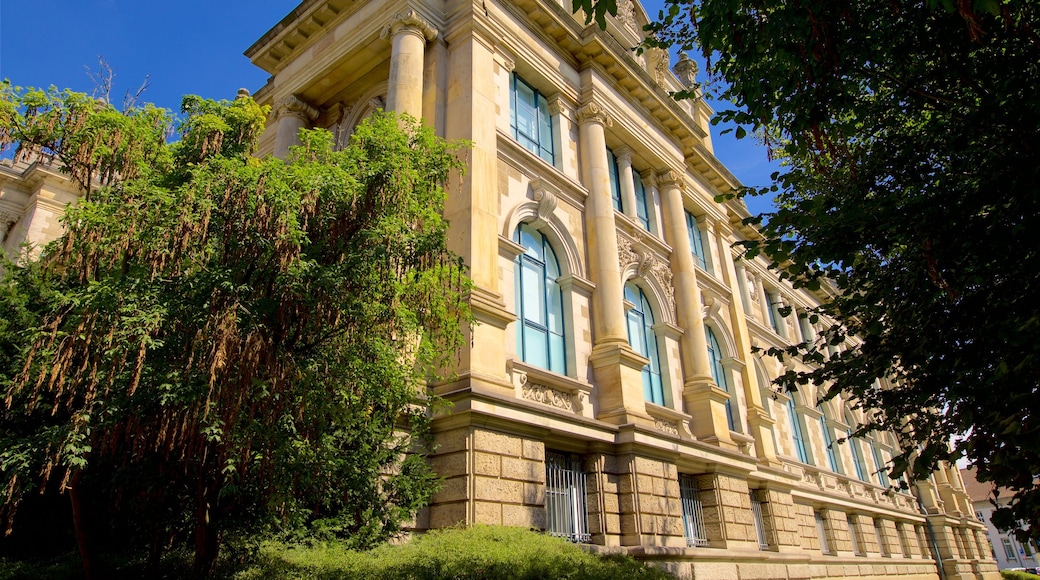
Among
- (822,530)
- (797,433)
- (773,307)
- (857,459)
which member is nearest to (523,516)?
(822,530)

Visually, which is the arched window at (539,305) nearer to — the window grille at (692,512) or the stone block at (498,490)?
the stone block at (498,490)

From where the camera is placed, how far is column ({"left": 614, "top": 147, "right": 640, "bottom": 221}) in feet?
63.2

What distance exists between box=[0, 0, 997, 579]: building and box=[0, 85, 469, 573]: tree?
3206 mm

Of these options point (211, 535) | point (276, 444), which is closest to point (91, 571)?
point (211, 535)

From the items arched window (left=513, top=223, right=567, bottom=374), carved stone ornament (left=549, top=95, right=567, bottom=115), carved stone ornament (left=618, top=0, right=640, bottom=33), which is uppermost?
carved stone ornament (left=618, top=0, right=640, bottom=33)

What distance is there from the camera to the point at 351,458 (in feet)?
24.9

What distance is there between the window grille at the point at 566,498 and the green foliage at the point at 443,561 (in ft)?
9.79

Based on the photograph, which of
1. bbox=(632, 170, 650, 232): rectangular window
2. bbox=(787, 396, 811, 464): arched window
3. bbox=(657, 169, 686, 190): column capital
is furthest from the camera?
bbox=(787, 396, 811, 464): arched window

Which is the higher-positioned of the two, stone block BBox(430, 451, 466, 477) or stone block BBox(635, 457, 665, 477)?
stone block BBox(635, 457, 665, 477)

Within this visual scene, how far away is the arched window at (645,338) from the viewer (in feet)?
57.8

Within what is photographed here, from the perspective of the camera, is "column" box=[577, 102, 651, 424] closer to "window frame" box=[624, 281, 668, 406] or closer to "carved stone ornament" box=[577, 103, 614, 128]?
"carved stone ornament" box=[577, 103, 614, 128]

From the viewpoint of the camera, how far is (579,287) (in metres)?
16.0

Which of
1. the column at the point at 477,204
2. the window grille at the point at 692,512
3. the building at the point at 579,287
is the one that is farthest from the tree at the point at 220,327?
the window grille at the point at 692,512

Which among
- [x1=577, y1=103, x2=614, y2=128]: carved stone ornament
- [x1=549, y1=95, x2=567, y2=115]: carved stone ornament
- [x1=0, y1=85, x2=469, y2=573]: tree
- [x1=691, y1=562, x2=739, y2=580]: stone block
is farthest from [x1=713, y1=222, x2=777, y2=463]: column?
[x1=0, y1=85, x2=469, y2=573]: tree
